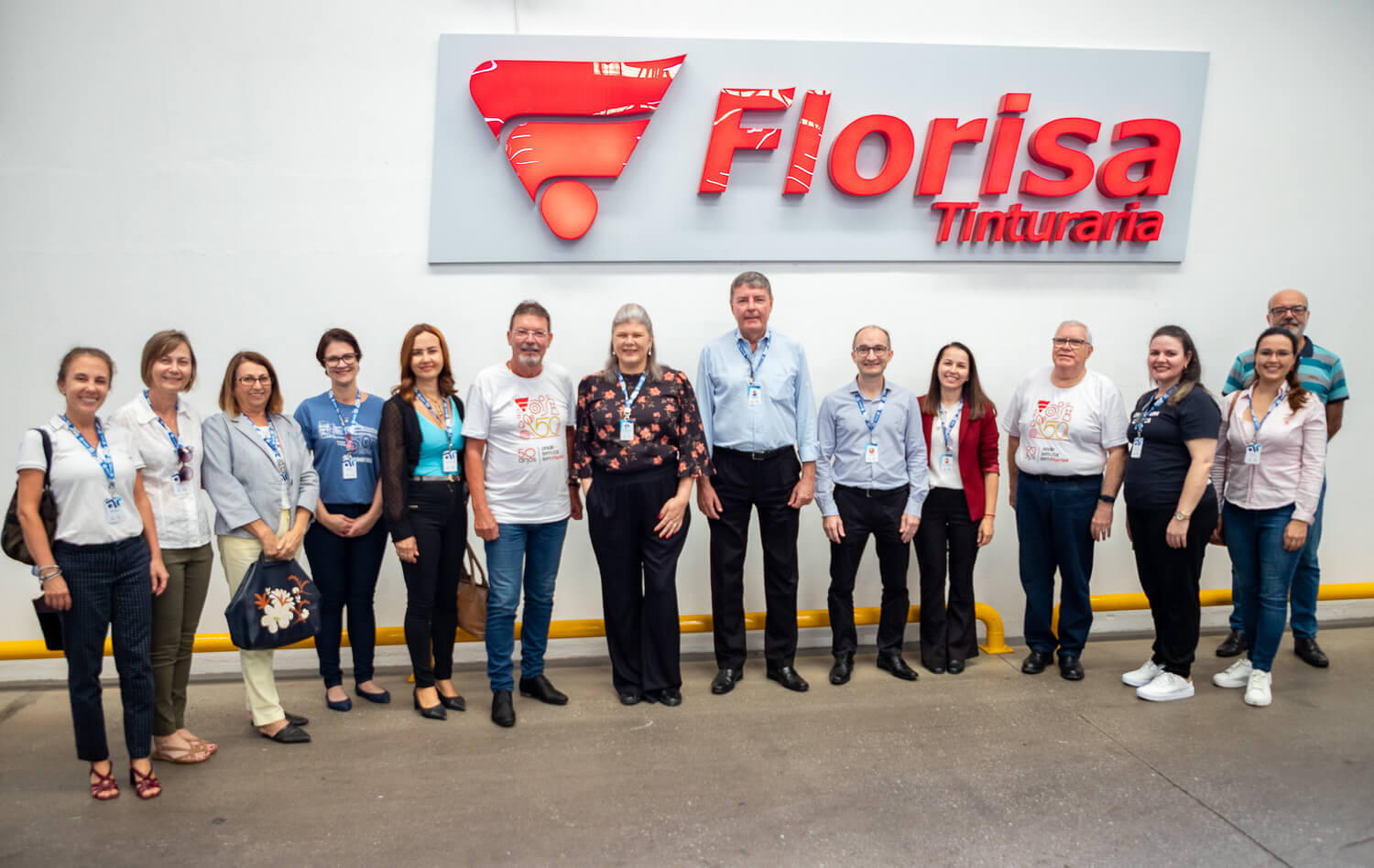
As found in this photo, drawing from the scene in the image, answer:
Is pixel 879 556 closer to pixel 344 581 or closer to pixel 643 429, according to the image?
pixel 643 429

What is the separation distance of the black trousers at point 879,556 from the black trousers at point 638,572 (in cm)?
71

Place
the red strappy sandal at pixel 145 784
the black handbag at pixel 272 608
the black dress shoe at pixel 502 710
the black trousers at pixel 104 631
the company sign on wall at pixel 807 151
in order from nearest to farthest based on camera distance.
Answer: the black trousers at pixel 104 631, the red strappy sandal at pixel 145 784, the black handbag at pixel 272 608, the black dress shoe at pixel 502 710, the company sign on wall at pixel 807 151

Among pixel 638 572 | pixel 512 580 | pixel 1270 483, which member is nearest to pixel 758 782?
pixel 638 572

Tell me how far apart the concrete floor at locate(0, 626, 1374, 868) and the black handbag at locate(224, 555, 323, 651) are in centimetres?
45

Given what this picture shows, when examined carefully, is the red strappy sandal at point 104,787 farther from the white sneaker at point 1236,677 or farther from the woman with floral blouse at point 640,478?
the white sneaker at point 1236,677

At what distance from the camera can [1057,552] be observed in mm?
3619

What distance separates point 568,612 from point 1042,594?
2.15m

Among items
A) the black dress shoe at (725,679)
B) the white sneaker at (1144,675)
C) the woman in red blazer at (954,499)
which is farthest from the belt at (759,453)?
the white sneaker at (1144,675)

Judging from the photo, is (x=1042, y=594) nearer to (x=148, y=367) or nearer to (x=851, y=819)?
(x=851, y=819)

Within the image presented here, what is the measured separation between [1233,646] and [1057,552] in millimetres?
1163

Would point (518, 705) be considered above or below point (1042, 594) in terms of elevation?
below

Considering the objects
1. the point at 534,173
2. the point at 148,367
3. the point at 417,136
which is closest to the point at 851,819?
the point at 148,367

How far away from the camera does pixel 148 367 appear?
2715mm

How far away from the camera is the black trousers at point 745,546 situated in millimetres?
3473
